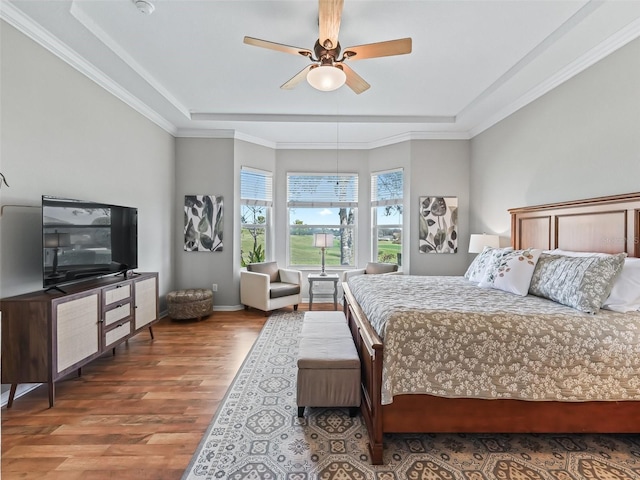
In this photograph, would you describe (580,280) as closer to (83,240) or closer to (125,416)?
(125,416)

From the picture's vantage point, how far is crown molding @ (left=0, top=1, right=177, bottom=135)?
2.12 meters

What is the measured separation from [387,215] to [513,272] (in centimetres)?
284

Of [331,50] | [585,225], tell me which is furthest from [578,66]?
[331,50]

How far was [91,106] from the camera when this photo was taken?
9.69ft

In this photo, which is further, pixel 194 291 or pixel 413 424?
pixel 194 291

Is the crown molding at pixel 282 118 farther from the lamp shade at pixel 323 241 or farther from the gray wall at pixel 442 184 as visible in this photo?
the lamp shade at pixel 323 241

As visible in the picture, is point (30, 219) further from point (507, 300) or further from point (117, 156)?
point (507, 300)

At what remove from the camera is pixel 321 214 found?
5336mm

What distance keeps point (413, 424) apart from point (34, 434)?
7.94ft

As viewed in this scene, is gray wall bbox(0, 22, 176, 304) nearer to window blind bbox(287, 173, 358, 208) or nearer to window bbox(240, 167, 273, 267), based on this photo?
window bbox(240, 167, 273, 267)

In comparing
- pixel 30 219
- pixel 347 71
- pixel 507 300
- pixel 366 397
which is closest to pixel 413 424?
pixel 366 397

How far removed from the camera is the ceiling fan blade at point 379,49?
2041 millimetres

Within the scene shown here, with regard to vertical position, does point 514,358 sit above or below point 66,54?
below

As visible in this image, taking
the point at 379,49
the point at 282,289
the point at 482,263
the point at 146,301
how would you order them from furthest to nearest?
the point at 282,289, the point at 146,301, the point at 482,263, the point at 379,49
